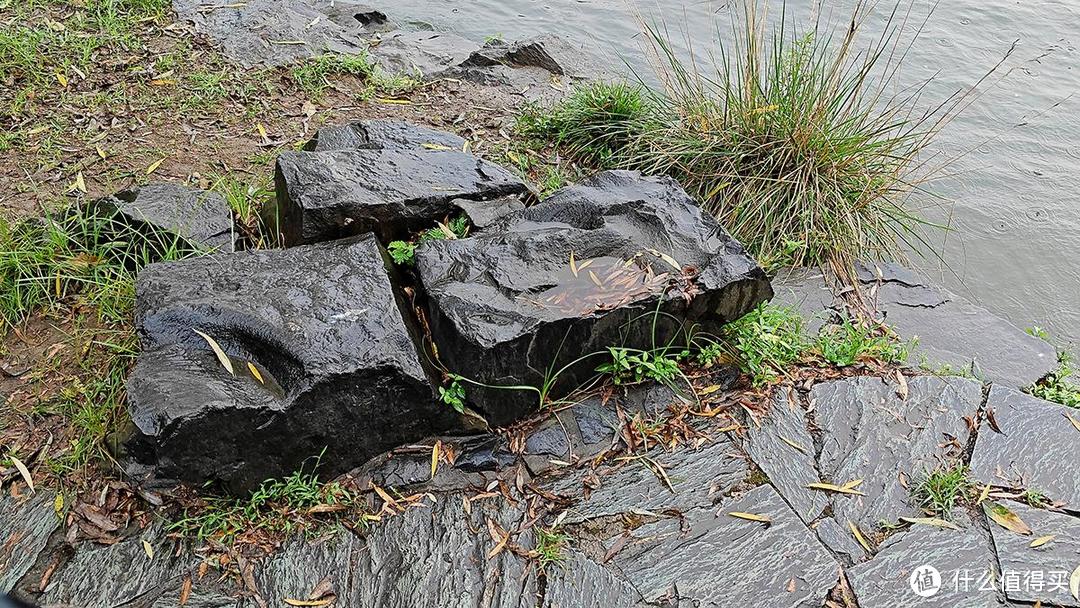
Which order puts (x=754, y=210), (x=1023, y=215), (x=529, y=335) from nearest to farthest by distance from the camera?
(x=529, y=335) < (x=754, y=210) < (x=1023, y=215)

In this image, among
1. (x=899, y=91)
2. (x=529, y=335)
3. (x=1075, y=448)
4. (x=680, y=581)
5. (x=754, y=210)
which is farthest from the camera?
(x=899, y=91)

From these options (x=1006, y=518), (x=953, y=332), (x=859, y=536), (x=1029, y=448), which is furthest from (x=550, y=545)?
(x=953, y=332)

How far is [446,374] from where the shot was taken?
98.5 inches

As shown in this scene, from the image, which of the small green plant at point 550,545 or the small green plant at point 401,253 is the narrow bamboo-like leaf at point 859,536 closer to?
the small green plant at point 550,545

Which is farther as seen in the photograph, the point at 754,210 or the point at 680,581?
the point at 754,210

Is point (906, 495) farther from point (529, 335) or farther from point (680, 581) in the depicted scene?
point (529, 335)

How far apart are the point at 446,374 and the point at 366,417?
276 mm

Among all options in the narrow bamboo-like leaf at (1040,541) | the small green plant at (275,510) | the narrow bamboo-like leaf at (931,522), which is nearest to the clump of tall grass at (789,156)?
the narrow bamboo-like leaf at (931,522)

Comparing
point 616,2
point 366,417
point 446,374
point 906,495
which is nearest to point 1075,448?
point 906,495

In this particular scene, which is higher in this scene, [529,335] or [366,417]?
[529,335]

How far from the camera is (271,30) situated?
5.15 metres

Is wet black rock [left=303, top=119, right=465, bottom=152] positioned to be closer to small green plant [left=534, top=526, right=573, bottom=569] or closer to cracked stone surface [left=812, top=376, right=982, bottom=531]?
small green plant [left=534, top=526, right=573, bottom=569]

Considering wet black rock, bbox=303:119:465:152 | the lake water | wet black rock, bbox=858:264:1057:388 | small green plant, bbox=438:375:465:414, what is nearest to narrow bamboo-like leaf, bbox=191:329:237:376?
small green plant, bbox=438:375:465:414

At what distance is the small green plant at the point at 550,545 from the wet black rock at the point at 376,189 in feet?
4.29
